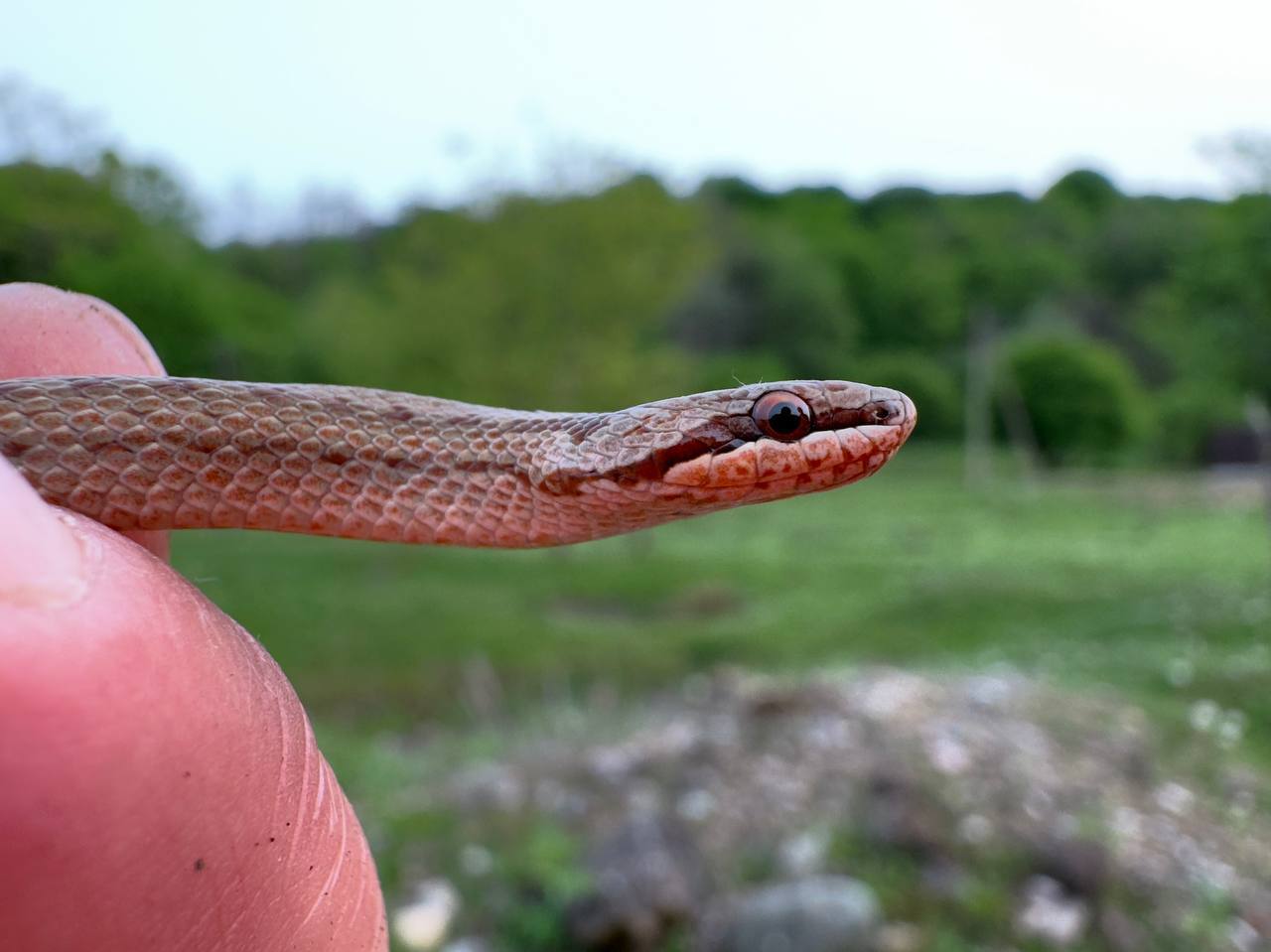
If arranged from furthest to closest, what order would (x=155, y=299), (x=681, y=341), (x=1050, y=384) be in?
(x=681, y=341) < (x=1050, y=384) < (x=155, y=299)

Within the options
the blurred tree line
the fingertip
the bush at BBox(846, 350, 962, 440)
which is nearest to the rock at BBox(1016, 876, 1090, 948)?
the fingertip

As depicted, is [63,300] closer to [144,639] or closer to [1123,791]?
[144,639]

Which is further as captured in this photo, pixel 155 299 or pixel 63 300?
pixel 155 299

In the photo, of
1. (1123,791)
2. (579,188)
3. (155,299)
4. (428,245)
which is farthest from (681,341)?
(1123,791)

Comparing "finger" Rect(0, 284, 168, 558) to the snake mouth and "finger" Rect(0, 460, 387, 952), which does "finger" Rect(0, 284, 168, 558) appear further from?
the snake mouth

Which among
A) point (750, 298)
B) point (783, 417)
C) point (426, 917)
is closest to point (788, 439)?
point (783, 417)

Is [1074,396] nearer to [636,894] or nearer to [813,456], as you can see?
[636,894]

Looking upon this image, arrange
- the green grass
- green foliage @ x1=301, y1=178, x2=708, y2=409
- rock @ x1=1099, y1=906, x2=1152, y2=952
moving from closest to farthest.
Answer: rock @ x1=1099, y1=906, x2=1152, y2=952 → the green grass → green foliage @ x1=301, y1=178, x2=708, y2=409
